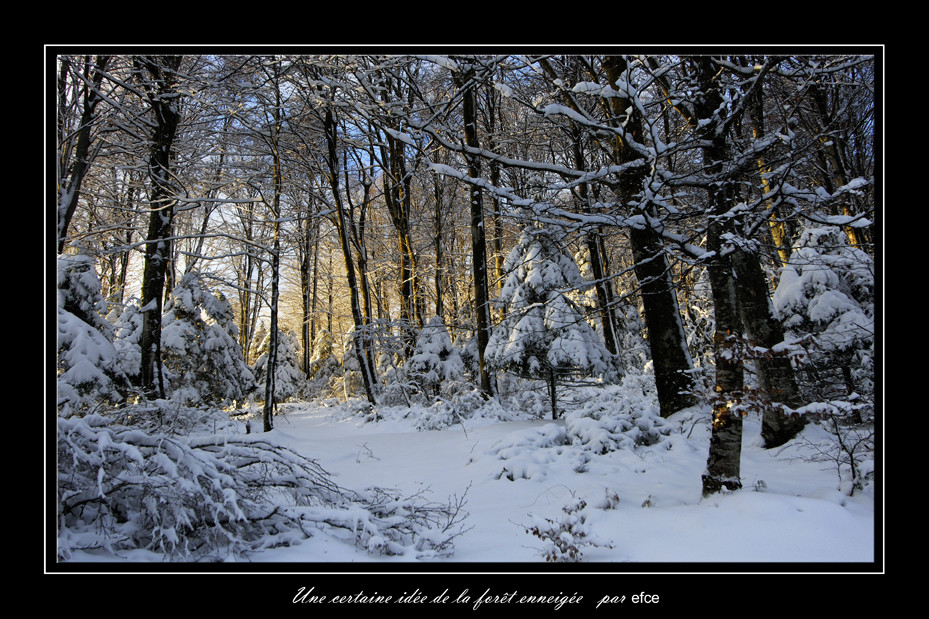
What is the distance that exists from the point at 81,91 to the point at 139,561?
7.13m

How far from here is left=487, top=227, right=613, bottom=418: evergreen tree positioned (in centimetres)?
879

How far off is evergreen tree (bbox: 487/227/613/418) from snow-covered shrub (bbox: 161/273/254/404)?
344 inches

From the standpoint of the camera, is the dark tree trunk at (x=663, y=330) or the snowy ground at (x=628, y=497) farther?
the dark tree trunk at (x=663, y=330)

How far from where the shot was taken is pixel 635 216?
5012mm

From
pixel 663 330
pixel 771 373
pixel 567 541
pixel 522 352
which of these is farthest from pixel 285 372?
pixel 567 541

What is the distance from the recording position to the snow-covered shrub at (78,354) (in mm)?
5898

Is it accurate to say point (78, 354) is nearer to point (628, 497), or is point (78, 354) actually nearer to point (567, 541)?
point (567, 541)

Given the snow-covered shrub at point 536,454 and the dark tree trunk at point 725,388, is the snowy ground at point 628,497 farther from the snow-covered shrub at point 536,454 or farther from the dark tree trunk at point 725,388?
the dark tree trunk at point 725,388

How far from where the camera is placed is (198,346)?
42.3 feet

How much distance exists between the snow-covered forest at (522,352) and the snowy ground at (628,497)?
30mm

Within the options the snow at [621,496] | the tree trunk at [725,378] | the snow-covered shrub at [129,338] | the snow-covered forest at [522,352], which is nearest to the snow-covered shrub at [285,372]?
the snow-covered forest at [522,352]

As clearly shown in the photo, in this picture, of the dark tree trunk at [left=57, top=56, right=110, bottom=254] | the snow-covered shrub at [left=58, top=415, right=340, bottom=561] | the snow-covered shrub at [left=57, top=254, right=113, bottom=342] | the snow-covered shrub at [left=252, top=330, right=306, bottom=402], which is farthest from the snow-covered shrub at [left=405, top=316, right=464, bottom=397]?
the snow-covered shrub at [left=58, top=415, right=340, bottom=561]
